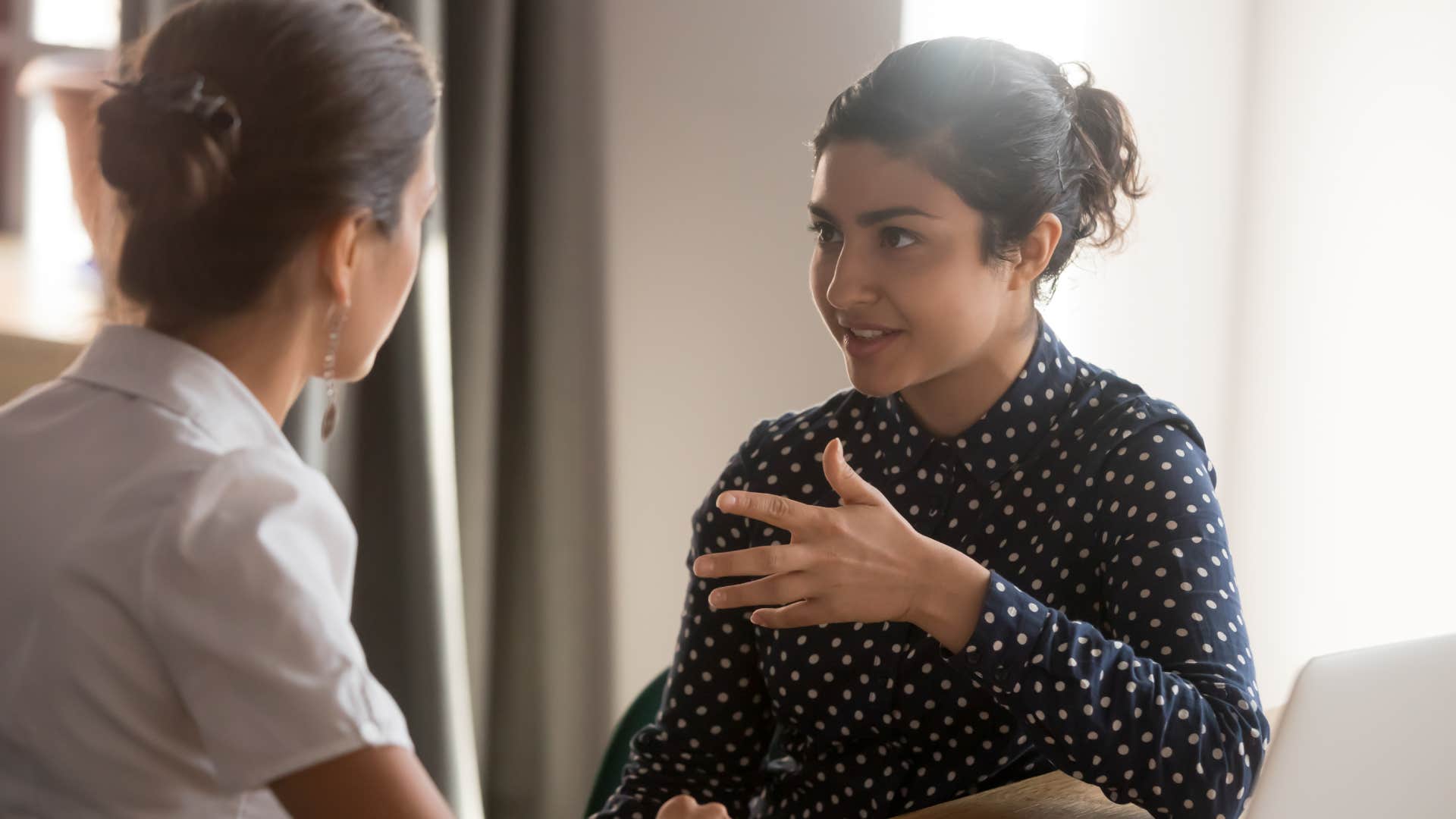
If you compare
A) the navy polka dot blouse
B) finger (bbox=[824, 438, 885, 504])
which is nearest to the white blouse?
finger (bbox=[824, 438, 885, 504])

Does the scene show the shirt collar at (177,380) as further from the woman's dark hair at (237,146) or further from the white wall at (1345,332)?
the white wall at (1345,332)

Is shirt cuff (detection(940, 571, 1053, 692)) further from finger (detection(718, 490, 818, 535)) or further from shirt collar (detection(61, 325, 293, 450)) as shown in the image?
shirt collar (detection(61, 325, 293, 450))

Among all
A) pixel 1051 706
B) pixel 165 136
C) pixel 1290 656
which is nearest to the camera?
pixel 165 136

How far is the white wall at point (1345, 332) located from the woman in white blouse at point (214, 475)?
193 centimetres

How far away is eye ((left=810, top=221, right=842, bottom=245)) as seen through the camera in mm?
1324

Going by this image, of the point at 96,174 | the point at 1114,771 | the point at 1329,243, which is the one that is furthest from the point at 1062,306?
the point at 96,174

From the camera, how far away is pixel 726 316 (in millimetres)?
2547

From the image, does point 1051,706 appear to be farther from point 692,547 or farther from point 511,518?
point 511,518

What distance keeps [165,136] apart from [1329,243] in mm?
2134

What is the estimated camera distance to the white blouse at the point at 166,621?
28.0 inches

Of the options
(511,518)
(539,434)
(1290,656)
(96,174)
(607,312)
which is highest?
(96,174)

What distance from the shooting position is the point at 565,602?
2.46 metres

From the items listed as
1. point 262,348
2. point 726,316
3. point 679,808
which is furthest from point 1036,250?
point 726,316

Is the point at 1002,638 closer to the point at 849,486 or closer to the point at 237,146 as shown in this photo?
the point at 849,486
